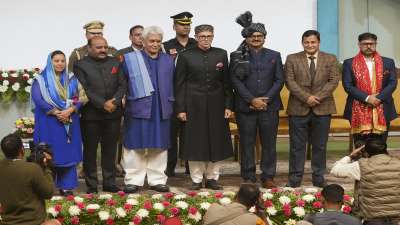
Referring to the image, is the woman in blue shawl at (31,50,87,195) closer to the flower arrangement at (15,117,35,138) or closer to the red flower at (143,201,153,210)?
the red flower at (143,201,153,210)

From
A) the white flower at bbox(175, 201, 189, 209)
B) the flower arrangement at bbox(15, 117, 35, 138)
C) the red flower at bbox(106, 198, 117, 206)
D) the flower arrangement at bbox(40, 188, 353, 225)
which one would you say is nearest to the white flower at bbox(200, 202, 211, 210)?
the flower arrangement at bbox(40, 188, 353, 225)

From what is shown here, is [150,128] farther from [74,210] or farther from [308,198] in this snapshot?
[308,198]

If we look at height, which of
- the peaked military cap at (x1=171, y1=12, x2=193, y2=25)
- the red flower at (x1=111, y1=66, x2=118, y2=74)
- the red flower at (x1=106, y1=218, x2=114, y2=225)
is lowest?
the red flower at (x1=106, y1=218, x2=114, y2=225)

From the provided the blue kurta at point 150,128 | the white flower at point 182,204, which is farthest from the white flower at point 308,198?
the blue kurta at point 150,128

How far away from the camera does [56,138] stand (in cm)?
676

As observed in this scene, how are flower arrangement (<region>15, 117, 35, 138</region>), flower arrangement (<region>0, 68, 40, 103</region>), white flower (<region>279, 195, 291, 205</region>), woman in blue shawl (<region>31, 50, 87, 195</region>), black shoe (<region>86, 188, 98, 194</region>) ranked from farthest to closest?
flower arrangement (<region>0, 68, 40, 103</region>), flower arrangement (<region>15, 117, 35, 138</region>), black shoe (<region>86, 188, 98, 194</region>), woman in blue shawl (<region>31, 50, 87, 195</region>), white flower (<region>279, 195, 291, 205</region>)

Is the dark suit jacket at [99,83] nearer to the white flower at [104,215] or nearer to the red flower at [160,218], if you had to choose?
the white flower at [104,215]

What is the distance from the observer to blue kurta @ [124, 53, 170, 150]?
7.05m

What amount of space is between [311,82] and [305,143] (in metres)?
0.53

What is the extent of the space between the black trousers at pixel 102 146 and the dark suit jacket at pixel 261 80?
106cm

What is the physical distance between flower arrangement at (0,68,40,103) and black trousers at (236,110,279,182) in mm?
3405

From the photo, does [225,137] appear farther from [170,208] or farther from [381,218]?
[381,218]

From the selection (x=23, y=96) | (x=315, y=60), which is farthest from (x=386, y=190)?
(x=23, y=96)

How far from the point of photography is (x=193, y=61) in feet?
23.3
